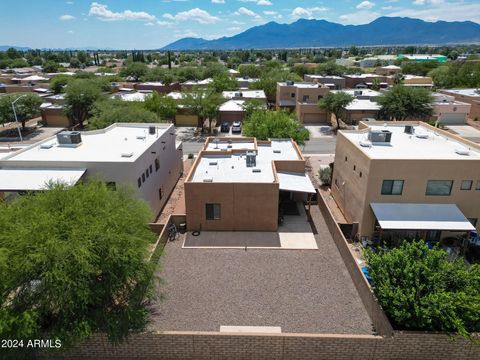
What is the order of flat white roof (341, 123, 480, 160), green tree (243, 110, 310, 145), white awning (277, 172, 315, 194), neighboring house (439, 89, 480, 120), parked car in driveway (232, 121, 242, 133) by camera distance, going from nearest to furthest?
1. flat white roof (341, 123, 480, 160)
2. white awning (277, 172, 315, 194)
3. green tree (243, 110, 310, 145)
4. parked car in driveway (232, 121, 242, 133)
5. neighboring house (439, 89, 480, 120)

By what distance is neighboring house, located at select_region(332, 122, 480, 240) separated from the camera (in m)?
21.5

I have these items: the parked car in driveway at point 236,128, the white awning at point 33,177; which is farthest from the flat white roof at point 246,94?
the white awning at point 33,177

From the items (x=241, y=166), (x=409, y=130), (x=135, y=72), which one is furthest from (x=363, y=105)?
(x=135, y=72)

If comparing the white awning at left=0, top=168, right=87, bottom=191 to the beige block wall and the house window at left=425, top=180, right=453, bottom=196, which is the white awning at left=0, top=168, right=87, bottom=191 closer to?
the beige block wall

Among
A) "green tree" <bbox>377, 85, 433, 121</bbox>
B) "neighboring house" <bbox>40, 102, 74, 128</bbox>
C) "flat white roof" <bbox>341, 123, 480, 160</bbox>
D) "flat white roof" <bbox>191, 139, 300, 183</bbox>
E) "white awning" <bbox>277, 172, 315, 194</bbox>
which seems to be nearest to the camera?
"flat white roof" <bbox>341, 123, 480, 160</bbox>

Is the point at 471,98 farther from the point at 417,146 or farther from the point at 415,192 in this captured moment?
the point at 415,192

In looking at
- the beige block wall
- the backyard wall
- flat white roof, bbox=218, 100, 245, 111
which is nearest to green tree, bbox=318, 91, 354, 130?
flat white roof, bbox=218, 100, 245, 111

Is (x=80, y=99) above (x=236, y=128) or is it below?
above

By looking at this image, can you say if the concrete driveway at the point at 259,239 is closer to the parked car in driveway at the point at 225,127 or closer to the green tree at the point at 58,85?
the parked car in driveway at the point at 225,127

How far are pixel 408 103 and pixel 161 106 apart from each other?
3991 cm

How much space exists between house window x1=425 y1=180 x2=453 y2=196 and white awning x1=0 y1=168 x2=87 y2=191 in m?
23.6

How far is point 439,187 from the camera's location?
2231cm

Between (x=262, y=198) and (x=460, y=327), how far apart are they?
13.5 m

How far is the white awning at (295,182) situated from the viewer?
23.9m
